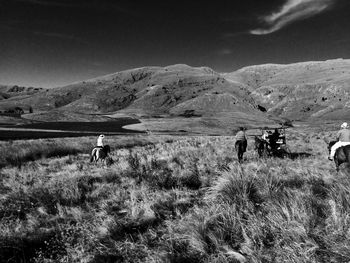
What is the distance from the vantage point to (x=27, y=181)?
10.5m

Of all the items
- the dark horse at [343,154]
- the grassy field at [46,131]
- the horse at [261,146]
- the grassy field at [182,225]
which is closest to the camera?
the grassy field at [182,225]

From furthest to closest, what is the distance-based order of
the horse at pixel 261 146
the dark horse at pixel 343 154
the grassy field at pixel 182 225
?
the horse at pixel 261 146
the dark horse at pixel 343 154
the grassy field at pixel 182 225

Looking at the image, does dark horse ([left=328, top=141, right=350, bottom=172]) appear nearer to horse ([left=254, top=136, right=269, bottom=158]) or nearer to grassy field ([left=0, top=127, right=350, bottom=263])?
grassy field ([left=0, top=127, right=350, bottom=263])

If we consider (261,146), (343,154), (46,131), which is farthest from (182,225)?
(46,131)

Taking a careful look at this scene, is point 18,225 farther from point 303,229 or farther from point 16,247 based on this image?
point 303,229

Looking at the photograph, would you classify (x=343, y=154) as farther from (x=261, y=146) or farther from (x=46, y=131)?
(x=46, y=131)

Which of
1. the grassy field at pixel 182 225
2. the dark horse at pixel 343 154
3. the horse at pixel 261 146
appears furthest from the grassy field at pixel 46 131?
the dark horse at pixel 343 154

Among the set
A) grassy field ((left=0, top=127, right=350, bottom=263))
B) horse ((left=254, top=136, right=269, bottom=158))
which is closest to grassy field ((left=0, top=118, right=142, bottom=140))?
horse ((left=254, top=136, right=269, bottom=158))

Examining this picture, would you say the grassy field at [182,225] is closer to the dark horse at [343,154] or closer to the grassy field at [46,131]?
the dark horse at [343,154]

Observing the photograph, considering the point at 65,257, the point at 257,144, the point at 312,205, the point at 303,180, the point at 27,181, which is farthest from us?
the point at 257,144

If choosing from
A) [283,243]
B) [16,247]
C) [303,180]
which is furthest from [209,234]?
[303,180]

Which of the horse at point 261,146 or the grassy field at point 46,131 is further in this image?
the grassy field at point 46,131

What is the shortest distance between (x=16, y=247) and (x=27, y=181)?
6.21 m

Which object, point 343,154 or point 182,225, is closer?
point 182,225
